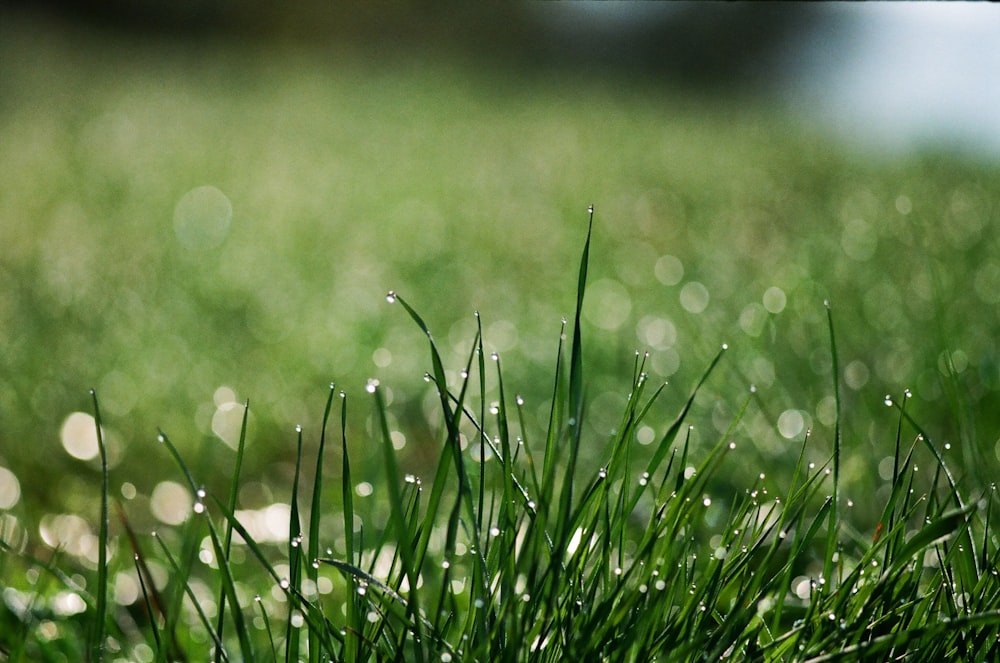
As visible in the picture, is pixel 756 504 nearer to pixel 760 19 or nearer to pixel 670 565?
pixel 670 565

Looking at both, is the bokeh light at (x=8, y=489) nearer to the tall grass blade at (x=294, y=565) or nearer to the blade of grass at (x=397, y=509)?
the tall grass blade at (x=294, y=565)

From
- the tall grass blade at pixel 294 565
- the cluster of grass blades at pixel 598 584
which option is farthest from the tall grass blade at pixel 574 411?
the tall grass blade at pixel 294 565

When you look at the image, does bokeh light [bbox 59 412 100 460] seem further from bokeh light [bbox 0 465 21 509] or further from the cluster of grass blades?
the cluster of grass blades

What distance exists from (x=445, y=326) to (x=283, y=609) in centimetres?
112

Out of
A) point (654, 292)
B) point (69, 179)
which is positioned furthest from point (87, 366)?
point (69, 179)

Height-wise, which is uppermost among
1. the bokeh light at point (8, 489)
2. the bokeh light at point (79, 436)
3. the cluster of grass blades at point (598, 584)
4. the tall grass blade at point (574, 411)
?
the tall grass blade at point (574, 411)

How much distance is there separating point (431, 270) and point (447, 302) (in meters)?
0.29

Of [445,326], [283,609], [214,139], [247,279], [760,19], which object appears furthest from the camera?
[760,19]

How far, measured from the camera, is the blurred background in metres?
1.39

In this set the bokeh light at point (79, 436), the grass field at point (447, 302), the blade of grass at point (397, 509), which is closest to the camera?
the blade of grass at point (397, 509)

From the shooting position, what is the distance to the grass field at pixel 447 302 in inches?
50.9

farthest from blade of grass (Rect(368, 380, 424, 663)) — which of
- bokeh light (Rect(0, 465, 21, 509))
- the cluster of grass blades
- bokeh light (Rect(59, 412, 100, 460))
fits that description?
bokeh light (Rect(59, 412, 100, 460))

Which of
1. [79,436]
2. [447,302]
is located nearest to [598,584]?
[79,436]

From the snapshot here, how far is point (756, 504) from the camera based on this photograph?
2.19 ft
